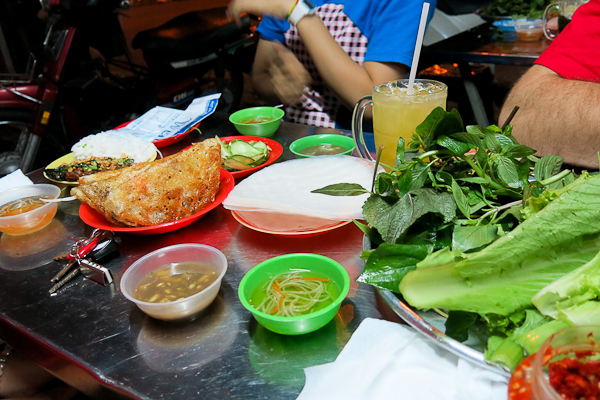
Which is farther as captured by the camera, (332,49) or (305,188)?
(332,49)

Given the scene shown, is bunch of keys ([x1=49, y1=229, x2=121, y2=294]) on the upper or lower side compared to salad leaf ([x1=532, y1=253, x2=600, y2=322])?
lower

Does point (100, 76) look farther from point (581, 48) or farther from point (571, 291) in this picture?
point (571, 291)

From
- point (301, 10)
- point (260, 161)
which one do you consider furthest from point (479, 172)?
point (301, 10)

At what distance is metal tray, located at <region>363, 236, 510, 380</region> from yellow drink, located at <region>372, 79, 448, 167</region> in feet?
2.18

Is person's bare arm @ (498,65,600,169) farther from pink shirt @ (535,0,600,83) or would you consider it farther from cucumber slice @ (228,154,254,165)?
cucumber slice @ (228,154,254,165)

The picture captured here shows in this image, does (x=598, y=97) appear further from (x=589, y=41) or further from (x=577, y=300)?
(x=577, y=300)

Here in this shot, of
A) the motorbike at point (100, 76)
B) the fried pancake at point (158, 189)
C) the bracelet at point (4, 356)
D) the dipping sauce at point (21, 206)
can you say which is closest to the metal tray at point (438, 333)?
the fried pancake at point (158, 189)

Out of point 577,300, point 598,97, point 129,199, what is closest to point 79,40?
point 129,199

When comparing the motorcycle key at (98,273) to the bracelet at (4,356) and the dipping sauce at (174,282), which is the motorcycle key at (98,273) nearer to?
the dipping sauce at (174,282)

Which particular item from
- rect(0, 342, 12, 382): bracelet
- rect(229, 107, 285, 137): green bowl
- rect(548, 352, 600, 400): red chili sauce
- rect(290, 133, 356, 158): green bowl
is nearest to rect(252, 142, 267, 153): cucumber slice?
rect(290, 133, 356, 158): green bowl

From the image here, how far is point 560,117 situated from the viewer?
1.77 metres

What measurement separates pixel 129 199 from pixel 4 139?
445 cm

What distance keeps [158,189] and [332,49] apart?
1504 millimetres

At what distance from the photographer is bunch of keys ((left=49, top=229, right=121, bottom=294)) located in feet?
3.85
